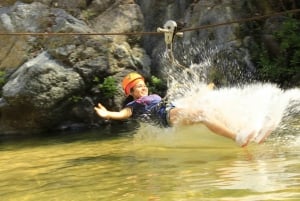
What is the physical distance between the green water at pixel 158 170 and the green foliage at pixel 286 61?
3.69 m

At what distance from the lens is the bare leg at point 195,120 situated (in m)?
4.90

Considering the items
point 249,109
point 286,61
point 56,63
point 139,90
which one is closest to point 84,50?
point 56,63

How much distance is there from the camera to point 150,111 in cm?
589

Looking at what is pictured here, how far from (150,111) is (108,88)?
12.9 feet

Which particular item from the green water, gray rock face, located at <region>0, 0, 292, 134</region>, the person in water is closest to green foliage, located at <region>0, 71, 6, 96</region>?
gray rock face, located at <region>0, 0, 292, 134</region>

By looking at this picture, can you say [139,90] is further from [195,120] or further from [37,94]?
[37,94]

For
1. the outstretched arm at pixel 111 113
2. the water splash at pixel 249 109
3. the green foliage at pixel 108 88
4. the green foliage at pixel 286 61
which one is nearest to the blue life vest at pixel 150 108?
the outstretched arm at pixel 111 113

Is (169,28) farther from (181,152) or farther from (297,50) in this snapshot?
(297,50)

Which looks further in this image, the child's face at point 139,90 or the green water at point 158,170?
the child's face at point 139,90

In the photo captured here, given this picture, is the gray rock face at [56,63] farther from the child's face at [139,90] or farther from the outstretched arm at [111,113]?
the outstretched arm at [111,113]

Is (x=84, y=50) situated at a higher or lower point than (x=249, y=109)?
higher

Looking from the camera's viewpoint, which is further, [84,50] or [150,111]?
[84,50]

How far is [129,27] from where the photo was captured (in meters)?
11.1

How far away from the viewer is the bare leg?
16.1 feet
